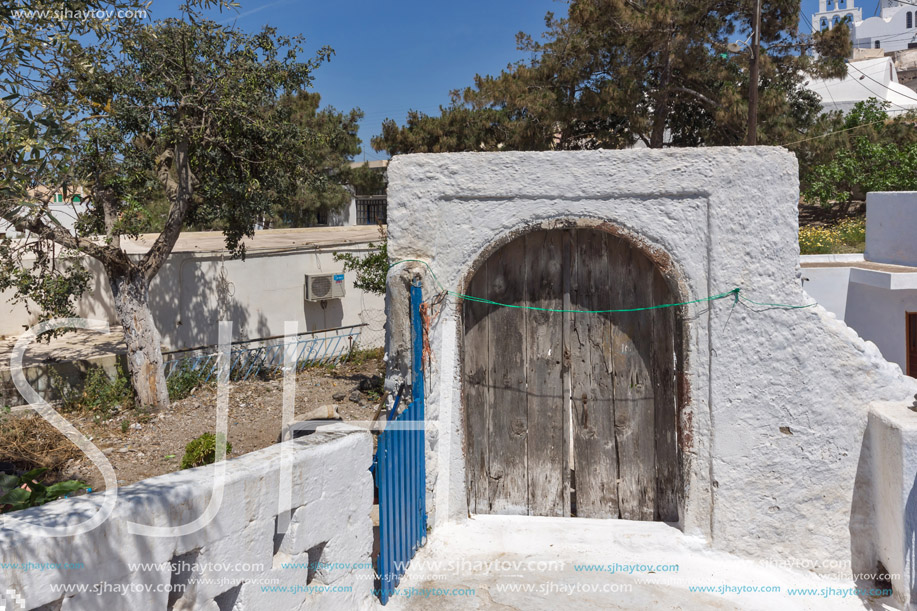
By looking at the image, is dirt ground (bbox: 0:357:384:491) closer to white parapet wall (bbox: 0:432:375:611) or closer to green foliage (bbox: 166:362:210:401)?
green foliage (bbox: 166:362:210:401)

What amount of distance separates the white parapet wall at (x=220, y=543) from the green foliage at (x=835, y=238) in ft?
41.5

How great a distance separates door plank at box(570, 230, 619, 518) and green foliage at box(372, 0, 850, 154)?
10.2m

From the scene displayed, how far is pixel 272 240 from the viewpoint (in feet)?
51.4

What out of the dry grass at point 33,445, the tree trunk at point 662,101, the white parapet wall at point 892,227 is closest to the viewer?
the dry grass at point 33,445

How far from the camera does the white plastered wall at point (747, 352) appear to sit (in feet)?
13.8

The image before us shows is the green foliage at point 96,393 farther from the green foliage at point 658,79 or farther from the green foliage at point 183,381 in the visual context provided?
the green foliage at point 658,79

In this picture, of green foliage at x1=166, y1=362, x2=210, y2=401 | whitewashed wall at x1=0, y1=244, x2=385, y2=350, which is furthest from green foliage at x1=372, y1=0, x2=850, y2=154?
green foliage at x1=166, y1=362, x2=210, y2=401

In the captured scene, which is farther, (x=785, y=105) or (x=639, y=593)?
(x=785, y=105)

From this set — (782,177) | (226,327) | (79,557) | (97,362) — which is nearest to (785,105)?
(782,177)

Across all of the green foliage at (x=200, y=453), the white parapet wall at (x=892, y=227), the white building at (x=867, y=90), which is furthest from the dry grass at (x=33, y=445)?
the white building at (x=867, y=90)

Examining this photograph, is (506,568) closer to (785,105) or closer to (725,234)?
(725,234)

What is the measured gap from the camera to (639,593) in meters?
3.93

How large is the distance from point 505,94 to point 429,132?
3025 mm

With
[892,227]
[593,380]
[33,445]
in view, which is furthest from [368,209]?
[593,380]
